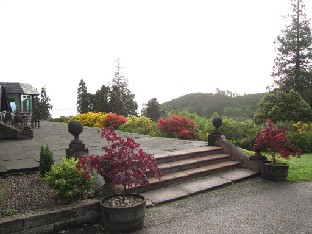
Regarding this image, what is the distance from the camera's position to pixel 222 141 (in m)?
7.55

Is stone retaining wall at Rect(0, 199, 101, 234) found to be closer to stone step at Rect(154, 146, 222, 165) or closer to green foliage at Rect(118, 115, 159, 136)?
stone step at Rect(154, 146, 222, 165)

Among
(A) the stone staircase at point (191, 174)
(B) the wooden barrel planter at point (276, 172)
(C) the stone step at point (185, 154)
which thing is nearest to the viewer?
(A) the stone staircase at point (191, 174)

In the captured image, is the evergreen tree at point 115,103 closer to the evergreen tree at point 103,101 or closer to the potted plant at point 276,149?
the evergreen tree at point 103,101

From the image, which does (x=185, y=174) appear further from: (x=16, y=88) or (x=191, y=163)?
(x=16, y=88)

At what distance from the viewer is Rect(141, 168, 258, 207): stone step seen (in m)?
4.75

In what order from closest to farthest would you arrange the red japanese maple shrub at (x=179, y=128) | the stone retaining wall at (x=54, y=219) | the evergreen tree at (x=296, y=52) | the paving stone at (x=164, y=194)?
the stone retaining wall at (x=54, y=219), the paving stone at (x=164, y=194), the red japanese maple shrub at (x=179, y=128), the evergreen tree at (x=296, y=52)

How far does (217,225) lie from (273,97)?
15.7 metres

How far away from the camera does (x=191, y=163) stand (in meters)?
6.25

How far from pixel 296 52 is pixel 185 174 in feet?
85.3

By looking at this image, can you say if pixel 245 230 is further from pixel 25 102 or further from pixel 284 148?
pixel 25 102

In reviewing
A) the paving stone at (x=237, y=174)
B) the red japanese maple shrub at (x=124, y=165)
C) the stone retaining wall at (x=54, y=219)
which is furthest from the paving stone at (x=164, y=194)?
the paving stone at (x=237, y=174)

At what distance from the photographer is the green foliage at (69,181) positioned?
391 centimetres

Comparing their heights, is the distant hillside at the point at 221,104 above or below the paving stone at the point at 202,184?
above

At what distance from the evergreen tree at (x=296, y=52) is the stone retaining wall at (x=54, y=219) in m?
26.6
